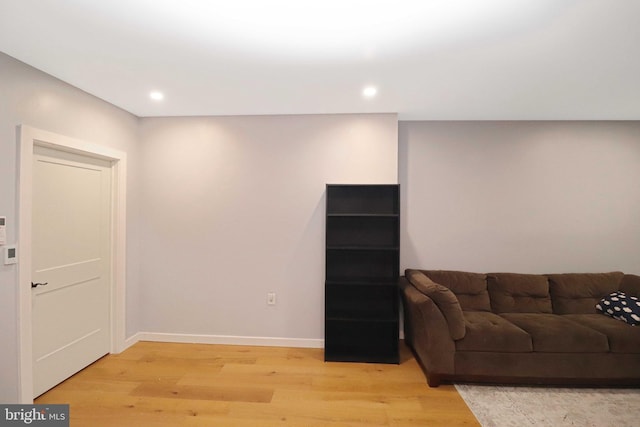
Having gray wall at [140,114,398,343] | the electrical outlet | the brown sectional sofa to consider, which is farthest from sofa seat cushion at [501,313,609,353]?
the electrical outlet

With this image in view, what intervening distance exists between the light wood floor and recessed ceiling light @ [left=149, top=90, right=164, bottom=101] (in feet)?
8.32

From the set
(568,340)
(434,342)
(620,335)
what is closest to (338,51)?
(434,342)

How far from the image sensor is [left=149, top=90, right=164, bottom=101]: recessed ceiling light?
101 inches

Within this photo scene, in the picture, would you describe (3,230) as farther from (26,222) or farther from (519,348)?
(519,348)

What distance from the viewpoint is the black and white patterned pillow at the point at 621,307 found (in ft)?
8.42

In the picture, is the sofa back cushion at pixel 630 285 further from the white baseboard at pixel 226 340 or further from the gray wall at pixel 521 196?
the white baseboard at pixel 226 340

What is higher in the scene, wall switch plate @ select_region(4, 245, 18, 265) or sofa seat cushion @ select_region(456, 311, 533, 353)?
wall switch plate @ select_region(4, 245, 18, 265)

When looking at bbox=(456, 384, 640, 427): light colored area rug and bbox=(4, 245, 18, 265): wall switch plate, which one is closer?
bbox=(4, 245, 18, 265): wall switch plate

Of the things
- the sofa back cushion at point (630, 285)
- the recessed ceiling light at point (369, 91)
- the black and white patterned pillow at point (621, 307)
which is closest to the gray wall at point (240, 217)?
the recessed ceiling light at point (369, 91)

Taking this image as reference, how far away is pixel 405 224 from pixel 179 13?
9.15 feet

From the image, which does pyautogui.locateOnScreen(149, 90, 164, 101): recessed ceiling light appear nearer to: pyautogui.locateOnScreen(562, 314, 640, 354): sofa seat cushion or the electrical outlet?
the electrical outlet

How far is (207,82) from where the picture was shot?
2354mm

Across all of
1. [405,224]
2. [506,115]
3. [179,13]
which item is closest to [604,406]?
[405,224]

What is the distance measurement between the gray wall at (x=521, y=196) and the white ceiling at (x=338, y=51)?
1.65 feet
